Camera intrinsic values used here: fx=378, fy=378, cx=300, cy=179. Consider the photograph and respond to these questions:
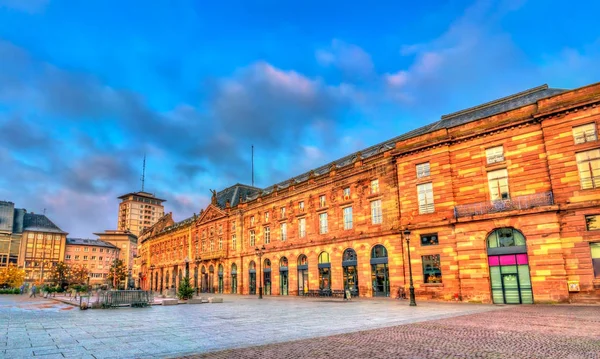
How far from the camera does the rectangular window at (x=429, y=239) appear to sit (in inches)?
1227

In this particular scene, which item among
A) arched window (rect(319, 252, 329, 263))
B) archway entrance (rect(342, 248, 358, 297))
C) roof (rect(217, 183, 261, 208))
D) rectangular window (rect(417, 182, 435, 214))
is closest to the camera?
rectangular window (rect(417, 182, 435, 214))

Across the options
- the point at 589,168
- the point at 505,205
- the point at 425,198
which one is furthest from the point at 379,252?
the point at 589,168

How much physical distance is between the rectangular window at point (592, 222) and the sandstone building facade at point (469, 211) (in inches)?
3.1

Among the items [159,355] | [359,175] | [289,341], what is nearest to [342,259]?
[359,175]

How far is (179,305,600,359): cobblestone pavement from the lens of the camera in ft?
30.8

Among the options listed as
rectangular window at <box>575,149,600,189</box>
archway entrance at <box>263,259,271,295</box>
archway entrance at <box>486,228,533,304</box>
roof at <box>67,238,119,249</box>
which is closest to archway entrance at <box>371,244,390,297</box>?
archway entrance at <box>486,228,533,304</box>

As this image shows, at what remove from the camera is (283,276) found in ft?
159

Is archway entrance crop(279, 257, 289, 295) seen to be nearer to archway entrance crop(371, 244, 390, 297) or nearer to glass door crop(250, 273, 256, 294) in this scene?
glass door crop(250, 273, 256, 294)

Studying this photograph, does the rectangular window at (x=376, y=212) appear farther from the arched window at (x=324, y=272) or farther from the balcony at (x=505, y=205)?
the balcony at (x=505, y=205)

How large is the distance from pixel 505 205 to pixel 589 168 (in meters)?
5.53

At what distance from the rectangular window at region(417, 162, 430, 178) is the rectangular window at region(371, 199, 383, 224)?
5.32m

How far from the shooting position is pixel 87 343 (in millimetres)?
11227

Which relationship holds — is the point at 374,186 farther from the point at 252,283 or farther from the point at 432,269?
the point at 252,283

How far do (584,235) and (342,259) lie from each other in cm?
2143
